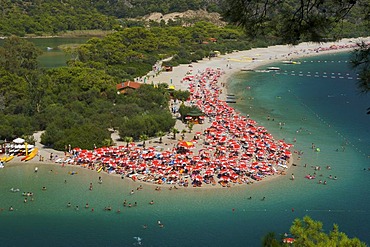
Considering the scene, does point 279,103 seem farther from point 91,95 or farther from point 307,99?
point 91,95

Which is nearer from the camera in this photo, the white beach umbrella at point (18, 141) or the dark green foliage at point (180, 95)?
the white beach umbrella at point (18, 141)

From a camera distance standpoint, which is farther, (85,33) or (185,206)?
(85,33)

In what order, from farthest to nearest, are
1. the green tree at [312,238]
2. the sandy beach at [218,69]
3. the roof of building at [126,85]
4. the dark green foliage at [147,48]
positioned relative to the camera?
the dark green foliage at [147,48] < the roof of building at [126,85] < the sandy beach at [218,69] < the green tree at [312,238]

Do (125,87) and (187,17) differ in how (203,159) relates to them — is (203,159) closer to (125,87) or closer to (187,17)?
(125,87)

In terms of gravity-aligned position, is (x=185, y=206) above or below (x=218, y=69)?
above

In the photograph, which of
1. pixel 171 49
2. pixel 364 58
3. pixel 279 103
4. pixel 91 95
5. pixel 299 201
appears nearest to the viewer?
pixel 364 58

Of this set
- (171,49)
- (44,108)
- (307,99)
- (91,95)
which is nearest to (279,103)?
(307,99)

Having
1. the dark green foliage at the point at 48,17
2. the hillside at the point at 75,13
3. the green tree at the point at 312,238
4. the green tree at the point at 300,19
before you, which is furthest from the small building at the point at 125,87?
the dark green foliage at the point at 48,17

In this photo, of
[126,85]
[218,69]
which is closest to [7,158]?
[126,85]

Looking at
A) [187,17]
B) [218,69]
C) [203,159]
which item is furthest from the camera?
[187,17]

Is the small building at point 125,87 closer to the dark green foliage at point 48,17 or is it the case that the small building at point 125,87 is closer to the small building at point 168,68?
the small building at point 168,68

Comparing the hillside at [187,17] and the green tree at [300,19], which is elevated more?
the green tree at [300,19]
